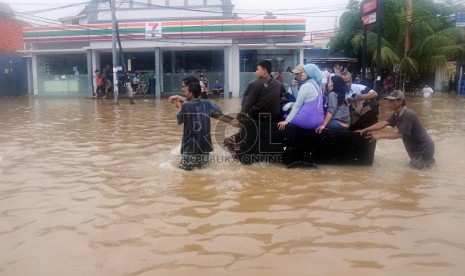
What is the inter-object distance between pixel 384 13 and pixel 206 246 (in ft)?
89.8

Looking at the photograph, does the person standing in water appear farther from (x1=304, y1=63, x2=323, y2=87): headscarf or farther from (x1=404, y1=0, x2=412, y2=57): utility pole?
(x1=404, y1=0, x2=412, y2=57): utility pole

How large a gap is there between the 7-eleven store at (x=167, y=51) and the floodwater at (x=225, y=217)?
1892 centimetres

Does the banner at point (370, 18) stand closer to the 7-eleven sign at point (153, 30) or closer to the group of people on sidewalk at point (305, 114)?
the 7-eleven sign at point (153, 30)

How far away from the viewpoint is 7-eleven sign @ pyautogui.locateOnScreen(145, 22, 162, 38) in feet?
90.0

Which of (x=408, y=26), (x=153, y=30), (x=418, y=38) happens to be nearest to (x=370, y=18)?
(x=408, y=26)

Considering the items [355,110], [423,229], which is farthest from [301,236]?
[355,110]

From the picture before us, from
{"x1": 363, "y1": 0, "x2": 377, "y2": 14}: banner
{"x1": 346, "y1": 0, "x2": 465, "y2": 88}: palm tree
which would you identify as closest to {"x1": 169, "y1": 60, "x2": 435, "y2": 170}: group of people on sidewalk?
{"x1": 363, "y1": 0, "x2": 377, "y2": 14}: banner

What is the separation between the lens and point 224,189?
6.24 meters

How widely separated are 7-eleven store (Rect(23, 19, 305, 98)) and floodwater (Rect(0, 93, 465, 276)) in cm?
1892

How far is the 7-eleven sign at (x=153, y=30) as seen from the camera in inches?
1080

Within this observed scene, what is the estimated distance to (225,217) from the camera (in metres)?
5.09

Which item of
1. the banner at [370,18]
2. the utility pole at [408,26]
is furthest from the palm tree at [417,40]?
the banner at [370,18]

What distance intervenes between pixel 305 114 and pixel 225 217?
2847 mm

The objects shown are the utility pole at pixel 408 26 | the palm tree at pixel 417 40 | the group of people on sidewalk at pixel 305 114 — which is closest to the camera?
the group of people on sidewalk at pixel 305 114
